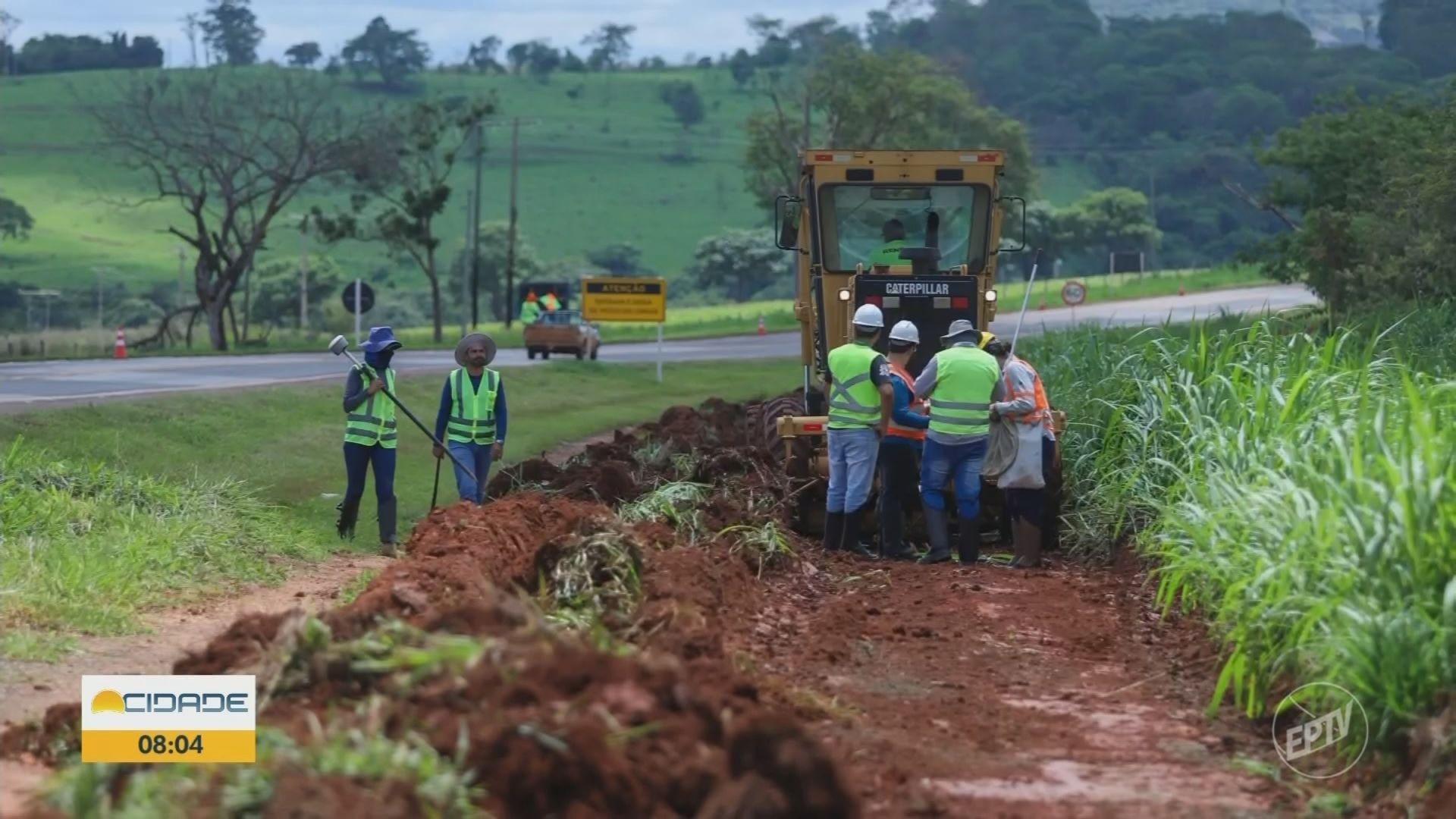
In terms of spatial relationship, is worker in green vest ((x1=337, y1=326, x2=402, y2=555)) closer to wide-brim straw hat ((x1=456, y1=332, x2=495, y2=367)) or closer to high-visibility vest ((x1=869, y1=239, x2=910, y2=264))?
wide-brim straw hat ((x1=456, y1=332, x2=495, y2=367))

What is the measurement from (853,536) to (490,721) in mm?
8918

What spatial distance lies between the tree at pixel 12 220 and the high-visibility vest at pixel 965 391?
82335 millimetres

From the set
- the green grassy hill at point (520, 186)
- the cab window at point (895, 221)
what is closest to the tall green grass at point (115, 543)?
the cab window at point (895, 221)

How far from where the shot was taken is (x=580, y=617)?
10.2m

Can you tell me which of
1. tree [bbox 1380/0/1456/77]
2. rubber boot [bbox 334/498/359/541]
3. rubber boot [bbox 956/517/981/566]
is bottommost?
rubber boot [bbox 334/498/359/541]

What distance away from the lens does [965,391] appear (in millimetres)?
14891

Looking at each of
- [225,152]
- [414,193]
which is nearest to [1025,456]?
[225,152]

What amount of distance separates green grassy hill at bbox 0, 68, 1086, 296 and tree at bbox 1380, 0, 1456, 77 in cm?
2483

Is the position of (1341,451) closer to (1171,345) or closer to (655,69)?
(1171,345)

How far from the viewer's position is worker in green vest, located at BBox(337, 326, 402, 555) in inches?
613

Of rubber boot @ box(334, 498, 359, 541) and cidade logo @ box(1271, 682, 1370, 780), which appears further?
rubber boot @ box(334, 498, 359, 541)

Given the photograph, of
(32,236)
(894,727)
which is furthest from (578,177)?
(894,727)

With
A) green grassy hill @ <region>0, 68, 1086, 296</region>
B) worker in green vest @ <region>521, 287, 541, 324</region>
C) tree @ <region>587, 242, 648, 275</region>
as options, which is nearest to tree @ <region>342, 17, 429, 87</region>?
green grassy hill @ <region>0, 68, 1086, 296</region>

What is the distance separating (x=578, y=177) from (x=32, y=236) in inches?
1511
